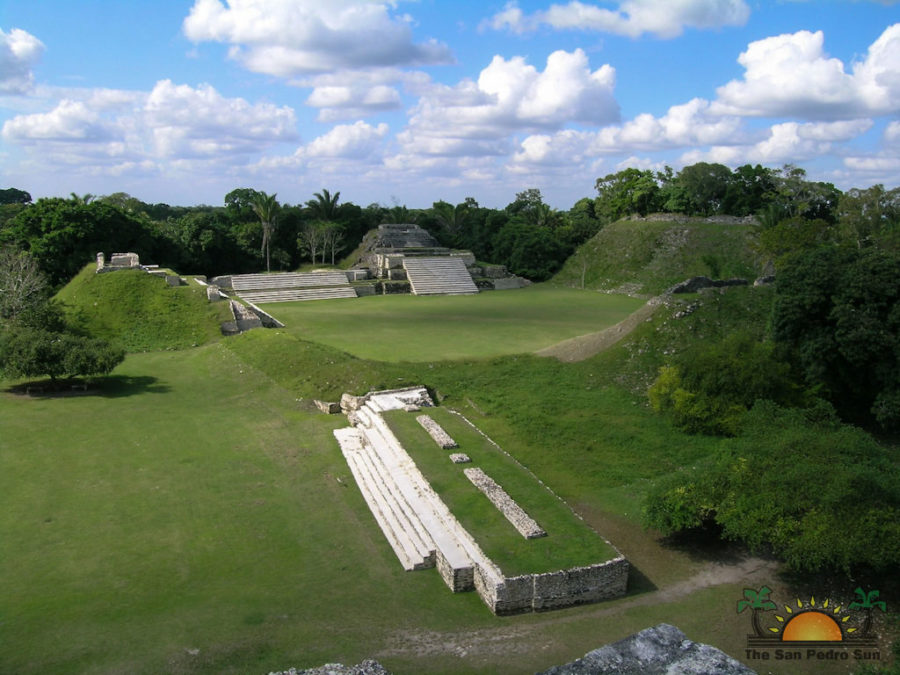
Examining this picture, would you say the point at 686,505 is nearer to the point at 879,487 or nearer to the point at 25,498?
the point at 879,487

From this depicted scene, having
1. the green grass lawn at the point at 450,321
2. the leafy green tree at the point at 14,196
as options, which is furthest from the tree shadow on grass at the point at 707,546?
the leafy green tree at the point at 14,196

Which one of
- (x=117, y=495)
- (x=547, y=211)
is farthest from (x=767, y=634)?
(x=547, y=211)

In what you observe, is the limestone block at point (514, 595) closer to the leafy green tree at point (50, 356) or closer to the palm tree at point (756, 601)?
the palm tree at point (756, 601)

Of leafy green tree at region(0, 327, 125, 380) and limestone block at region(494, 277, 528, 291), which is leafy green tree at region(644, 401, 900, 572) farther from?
limestone block at region(494, 277, 528, 291)

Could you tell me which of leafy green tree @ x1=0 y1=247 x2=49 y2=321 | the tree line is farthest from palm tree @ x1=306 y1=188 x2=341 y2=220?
leafy green tree @ x1=0 y1=247 x2=49 y2=321

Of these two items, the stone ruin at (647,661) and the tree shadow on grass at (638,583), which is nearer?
the stone ruin at (647,661)

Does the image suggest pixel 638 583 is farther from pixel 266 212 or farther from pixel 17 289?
pixel 266 212

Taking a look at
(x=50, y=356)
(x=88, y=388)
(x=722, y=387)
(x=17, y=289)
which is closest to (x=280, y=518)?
(x=722, y=387)
